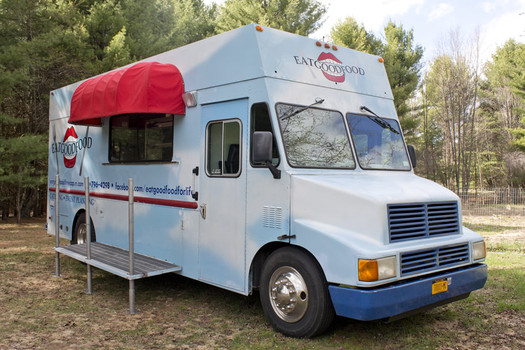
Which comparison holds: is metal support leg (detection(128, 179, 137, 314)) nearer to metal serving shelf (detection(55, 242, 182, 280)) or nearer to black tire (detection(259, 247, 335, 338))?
metal serving shelf (detection(55, 242, 182, 280))

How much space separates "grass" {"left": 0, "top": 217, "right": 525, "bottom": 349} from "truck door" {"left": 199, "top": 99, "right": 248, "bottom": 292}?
611 mm

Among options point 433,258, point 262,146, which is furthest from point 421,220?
point 262,146

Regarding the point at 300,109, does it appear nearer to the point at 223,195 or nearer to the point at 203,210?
the point at 223,195

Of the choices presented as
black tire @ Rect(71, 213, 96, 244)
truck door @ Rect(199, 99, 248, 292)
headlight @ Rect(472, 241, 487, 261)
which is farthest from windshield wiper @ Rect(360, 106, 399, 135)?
black tire @ Rect(71, 213, 96, 244)

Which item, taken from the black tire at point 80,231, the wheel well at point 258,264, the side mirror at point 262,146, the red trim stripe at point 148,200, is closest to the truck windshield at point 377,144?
the side mirror at point 262,146

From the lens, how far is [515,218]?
18.9 metres

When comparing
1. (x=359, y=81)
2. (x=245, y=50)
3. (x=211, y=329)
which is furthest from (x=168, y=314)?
(x=359, y=81)

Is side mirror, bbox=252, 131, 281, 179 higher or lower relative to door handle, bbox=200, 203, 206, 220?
higher

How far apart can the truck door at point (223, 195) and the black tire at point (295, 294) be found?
Result: 45cm

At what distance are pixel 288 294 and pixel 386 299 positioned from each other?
101 cm

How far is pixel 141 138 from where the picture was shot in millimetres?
6973

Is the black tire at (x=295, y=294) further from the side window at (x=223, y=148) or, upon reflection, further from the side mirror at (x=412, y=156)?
the side mirror at (x=412, y=156)

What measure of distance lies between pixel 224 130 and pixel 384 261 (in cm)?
247

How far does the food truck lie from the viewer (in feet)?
14.5
